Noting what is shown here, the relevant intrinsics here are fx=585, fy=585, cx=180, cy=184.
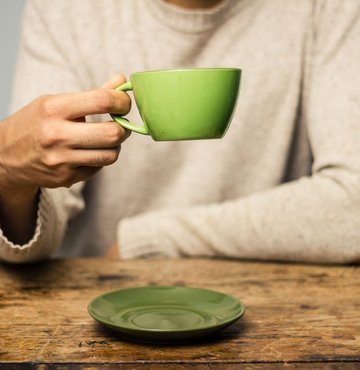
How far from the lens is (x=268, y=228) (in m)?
1.16

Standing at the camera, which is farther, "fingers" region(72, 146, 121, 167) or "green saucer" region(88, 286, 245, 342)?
"fingers" region(72, 146, 121, 167)

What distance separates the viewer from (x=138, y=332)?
2.15 feet

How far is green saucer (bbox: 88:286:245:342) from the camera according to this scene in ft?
2.17

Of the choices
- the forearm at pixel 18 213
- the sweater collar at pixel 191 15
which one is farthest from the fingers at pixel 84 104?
the sweater collar at pixel 191 15

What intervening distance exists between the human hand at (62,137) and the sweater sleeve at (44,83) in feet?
0.59

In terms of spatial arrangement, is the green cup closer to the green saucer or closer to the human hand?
the human hand

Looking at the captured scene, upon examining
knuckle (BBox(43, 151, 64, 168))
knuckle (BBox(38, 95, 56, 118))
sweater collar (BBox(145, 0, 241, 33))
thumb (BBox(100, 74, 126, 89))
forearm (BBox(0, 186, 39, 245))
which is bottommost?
forearm (BBox(0, 186, 39, 245))

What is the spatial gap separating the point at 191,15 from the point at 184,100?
664 mm

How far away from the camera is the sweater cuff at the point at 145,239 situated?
120 centimetres

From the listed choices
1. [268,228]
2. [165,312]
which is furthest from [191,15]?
[165,312]

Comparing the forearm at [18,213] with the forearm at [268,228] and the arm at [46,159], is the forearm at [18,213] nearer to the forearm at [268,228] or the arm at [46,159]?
the arm at [46,159]

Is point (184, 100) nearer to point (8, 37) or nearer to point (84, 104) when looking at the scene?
point (84, 104)

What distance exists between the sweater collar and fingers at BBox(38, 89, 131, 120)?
0.63 m

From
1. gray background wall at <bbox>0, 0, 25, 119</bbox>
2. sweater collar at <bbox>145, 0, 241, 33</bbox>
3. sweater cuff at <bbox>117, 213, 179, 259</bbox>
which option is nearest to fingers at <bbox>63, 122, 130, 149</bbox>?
sweater cuff at <bbox>117, 213, 179, 259</bbox>
